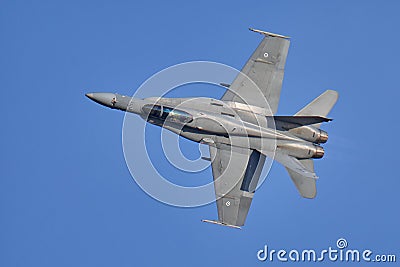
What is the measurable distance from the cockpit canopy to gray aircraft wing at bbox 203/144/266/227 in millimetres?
1623

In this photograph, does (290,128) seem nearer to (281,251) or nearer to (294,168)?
(294,168)

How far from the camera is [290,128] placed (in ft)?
78.0

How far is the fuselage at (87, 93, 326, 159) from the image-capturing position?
22.5m

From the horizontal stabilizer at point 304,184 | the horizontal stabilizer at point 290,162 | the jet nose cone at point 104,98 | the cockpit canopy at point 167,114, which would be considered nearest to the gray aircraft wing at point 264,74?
the horizontal stabilizer at point 290,162

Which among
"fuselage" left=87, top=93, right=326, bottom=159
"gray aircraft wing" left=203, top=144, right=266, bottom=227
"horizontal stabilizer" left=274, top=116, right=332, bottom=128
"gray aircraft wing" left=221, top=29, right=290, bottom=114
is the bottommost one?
"gray aircraft wing" left=203, top=144, right=266, bottom=227

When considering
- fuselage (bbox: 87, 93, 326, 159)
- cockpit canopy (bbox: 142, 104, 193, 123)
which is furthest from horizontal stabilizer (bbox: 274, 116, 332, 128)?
cockpit canopy (bbox: 142, 104, 193, 123)

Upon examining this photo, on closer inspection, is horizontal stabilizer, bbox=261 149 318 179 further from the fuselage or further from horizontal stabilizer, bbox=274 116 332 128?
horizontal stabilizer, bbox=274 116 332 128

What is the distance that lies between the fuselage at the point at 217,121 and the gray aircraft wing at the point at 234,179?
0.39 m

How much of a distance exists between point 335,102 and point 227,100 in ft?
11.7

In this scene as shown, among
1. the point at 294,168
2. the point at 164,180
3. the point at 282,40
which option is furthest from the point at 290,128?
the point at 164,180

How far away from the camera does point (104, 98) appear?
879 inches

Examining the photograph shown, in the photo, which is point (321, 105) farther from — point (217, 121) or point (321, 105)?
point (217, 121)

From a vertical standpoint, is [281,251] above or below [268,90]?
below

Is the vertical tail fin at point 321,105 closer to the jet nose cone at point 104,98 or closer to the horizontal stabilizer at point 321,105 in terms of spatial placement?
the horizontal stabilizer at point 321,105
